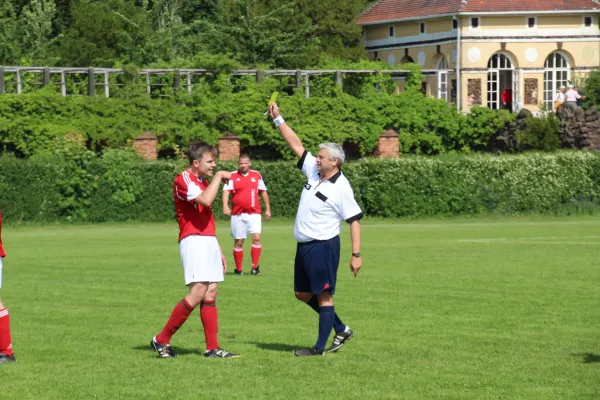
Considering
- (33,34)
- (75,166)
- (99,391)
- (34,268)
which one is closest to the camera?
(99,391)

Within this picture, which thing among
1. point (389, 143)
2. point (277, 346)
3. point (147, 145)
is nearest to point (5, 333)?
point (277, 346)

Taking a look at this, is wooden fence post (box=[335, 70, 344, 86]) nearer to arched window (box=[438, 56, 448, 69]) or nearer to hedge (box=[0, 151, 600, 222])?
arched window (box=[438, 56, 448, 69])

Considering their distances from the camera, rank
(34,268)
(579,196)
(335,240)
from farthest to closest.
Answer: (579,196)
(34,268)
(335,240)

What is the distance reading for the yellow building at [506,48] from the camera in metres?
68.4

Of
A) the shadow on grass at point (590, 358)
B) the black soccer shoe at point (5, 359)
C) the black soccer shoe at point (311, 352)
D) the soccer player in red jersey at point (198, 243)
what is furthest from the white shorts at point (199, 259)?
the shadow on grass at point (590, 358)

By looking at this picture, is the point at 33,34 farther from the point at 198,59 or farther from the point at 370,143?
the point at 370,143

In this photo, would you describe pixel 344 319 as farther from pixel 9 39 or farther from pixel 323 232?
pixel 9 39

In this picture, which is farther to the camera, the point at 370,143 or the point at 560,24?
the point at 560,24

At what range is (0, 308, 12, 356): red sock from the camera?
12062mm

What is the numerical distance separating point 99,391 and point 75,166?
34.1 m

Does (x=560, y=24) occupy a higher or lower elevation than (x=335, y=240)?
higher

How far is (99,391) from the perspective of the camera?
10758 mm

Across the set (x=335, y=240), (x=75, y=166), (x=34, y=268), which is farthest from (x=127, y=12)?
(x=335, y=240)

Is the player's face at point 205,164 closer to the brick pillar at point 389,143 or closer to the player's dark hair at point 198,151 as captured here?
the player's dark hair at point 198,151
